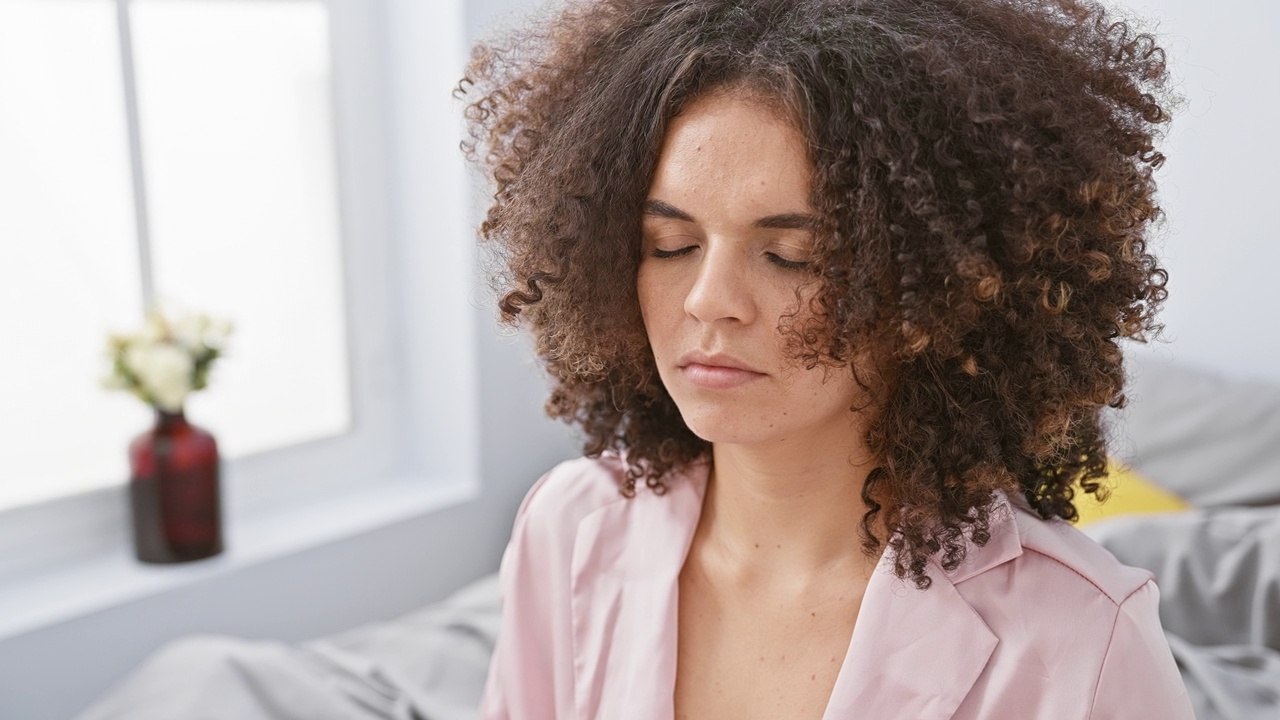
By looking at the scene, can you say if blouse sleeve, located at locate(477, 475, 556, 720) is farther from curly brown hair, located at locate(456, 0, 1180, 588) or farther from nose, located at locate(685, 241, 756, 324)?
nose, located at locate(685, 241, 756, 324)

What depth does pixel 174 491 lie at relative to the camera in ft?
6.64

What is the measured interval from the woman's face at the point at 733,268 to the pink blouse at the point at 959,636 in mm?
197

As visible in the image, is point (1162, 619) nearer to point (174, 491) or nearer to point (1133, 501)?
point (1133, 501)

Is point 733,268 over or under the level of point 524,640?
over

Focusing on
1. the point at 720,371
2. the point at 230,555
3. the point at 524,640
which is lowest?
the point at 230,555

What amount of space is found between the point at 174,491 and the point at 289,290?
56 cm

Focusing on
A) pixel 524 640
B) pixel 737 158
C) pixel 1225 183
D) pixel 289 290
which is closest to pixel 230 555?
pixel 289 290

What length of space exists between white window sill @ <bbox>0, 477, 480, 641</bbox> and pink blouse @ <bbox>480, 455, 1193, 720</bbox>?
3.72ft

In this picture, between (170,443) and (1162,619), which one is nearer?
(1162,619)

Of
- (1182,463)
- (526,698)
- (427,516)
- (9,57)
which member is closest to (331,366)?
(427,516)

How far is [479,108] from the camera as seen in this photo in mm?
1114

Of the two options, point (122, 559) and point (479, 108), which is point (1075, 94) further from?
point (122, 559)

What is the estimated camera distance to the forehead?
2.76 ft

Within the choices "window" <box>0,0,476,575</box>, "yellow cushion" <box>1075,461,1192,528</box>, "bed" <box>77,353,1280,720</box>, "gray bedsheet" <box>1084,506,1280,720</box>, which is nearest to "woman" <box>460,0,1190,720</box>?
"bed" <box>77,353,1280,720</box>
